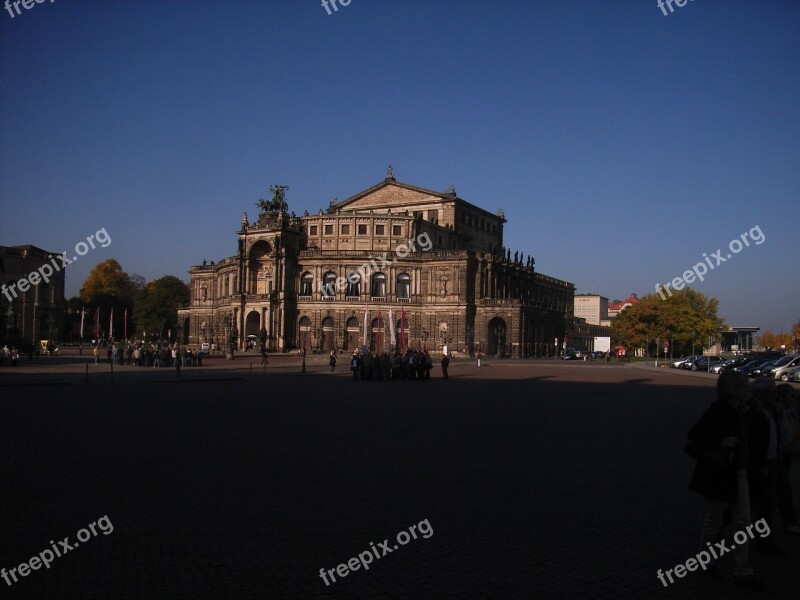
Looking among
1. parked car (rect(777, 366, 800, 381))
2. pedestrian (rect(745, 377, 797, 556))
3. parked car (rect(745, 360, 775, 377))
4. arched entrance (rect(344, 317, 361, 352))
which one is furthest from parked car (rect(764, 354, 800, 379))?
arched entrance (rect(344, 317, 361, 352))

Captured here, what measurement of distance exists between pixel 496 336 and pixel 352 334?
19.1 metres

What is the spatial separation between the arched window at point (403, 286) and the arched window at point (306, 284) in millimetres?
11642

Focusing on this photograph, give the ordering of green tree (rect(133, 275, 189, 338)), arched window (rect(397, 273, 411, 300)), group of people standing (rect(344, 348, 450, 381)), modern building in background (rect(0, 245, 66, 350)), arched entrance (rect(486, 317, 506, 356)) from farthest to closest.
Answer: green tree (rect(133, 275, 189, 338)), modern building in background (rect(0, 245, 66, 350)), arched window (rect(397, 273, 411, 300)), arched entrance (rect(486, 317, 506, 356)), group of people standing (rect(344, 348, 450, 381))

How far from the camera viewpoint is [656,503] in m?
11.2

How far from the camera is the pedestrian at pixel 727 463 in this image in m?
7.66

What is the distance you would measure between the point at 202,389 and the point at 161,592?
28913 millimetres

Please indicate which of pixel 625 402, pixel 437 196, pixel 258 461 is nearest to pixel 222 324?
pixel 437 196

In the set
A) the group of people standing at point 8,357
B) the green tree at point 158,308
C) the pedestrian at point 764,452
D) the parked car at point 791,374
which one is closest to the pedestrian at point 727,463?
the pedestrian at point 764,452

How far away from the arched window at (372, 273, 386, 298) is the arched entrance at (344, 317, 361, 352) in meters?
4.48

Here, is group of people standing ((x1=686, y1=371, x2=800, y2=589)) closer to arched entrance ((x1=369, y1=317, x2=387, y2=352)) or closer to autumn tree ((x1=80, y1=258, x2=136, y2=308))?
arched entrance ((x1=369, y1=317, x2=387, y2=352))

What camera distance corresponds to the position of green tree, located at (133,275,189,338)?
124 metres

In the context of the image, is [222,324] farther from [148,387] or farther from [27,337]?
[148,387]

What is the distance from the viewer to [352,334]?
316ft

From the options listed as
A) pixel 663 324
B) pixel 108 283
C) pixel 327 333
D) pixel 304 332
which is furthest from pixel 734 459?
pixel 108 283
